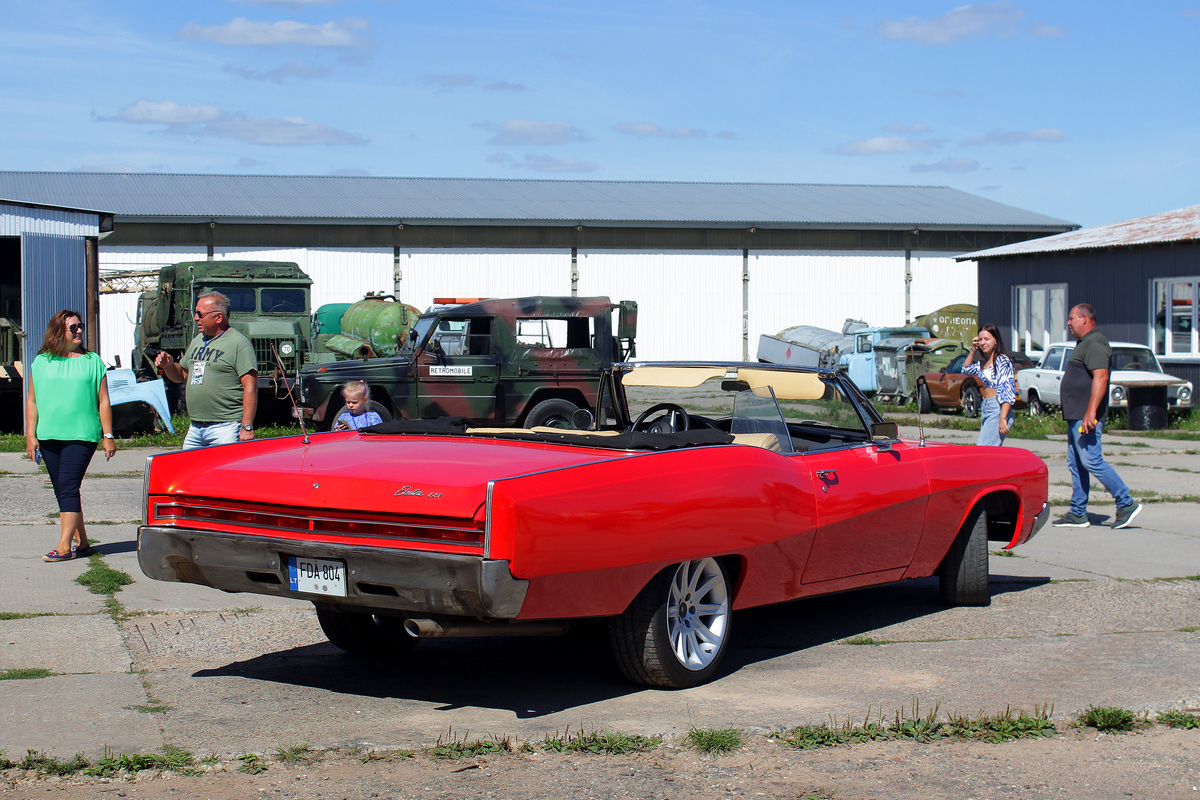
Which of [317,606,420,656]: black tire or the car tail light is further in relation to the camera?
[317,606,420,656]: black tire

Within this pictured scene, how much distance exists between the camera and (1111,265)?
2803 cm

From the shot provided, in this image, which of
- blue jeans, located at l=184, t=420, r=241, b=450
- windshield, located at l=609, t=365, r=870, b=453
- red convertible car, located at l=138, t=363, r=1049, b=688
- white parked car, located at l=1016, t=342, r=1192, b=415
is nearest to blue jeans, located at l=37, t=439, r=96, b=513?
blue jeans, located at l=184, t=420, r=241, b=450

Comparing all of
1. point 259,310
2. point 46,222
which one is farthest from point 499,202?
point 46,222

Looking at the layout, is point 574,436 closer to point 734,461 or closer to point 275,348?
point 734,461

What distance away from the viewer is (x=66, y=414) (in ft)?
27.3

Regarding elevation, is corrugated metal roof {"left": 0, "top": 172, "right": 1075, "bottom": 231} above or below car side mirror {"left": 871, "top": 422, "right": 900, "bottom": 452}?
above

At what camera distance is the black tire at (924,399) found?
26.6 meters

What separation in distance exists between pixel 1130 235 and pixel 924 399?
242 inches

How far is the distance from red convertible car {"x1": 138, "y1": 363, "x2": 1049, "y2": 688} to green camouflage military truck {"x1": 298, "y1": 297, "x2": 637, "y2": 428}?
10.5 metres

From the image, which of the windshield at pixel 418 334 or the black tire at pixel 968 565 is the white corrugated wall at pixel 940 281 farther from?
the black tire at pixel 968 565

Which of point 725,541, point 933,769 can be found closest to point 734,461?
point 725,541

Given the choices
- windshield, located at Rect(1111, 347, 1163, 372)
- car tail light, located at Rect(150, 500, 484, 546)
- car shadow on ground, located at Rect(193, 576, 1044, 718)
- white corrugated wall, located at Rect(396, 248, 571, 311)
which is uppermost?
white corrugated wall, located at Rect(396, 248, 571, 311)

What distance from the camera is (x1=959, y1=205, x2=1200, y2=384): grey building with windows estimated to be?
85.2ft

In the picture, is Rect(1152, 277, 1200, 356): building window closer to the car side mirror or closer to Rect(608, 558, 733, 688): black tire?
the car side mirror
